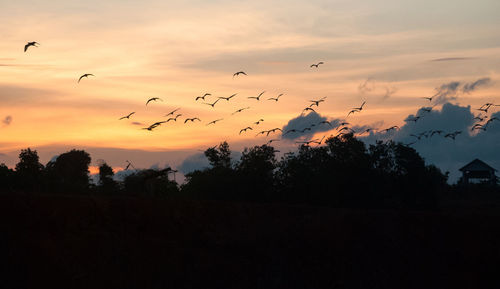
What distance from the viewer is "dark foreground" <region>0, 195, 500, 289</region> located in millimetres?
29886

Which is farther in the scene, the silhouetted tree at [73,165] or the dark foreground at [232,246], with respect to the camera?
the silhouetted tree at [73,165]

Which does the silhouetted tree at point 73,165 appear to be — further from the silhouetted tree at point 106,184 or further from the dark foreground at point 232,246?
the dark foreground at point 232,246

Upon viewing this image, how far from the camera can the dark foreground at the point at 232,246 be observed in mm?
29886

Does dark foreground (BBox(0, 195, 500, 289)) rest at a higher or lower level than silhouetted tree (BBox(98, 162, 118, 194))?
lower

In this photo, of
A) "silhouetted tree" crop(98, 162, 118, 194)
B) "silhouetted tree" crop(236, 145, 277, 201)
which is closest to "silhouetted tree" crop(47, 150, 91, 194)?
"silhouetted tree" crop(98, 162, 118, 194)

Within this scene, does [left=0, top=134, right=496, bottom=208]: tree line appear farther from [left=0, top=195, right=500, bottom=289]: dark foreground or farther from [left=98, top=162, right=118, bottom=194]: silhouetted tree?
[left=0, top=195, right=500, bottom=289]: dark foreground

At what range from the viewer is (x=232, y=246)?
120ft

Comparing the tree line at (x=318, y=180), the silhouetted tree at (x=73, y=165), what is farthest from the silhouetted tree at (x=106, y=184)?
the silhouetted tree at (x=73, y=165)

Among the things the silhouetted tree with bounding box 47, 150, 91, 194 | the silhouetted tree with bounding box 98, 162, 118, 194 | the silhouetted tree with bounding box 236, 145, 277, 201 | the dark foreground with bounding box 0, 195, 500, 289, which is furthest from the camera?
the silhouetted tree with bounding box 47, 150, 91, 194

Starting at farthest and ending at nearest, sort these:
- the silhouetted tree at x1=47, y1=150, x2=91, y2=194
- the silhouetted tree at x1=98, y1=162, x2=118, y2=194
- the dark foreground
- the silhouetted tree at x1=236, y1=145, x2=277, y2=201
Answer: the silhouetted tree at x1=47, y1=150, x2=91, y2=194, the silhouetted tree at x1=236, y1=145, x2=277, y2=201, the silhouetted tree at x1=98, y1=162, x2=118, y2=194, the dark foreground

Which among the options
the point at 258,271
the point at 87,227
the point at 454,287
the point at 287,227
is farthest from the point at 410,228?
the point at 87,227

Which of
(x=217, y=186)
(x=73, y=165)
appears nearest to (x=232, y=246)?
(x=217, y=186)

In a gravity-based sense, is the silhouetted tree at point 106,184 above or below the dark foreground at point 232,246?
above

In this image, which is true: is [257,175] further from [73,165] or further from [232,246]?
[73,165]
